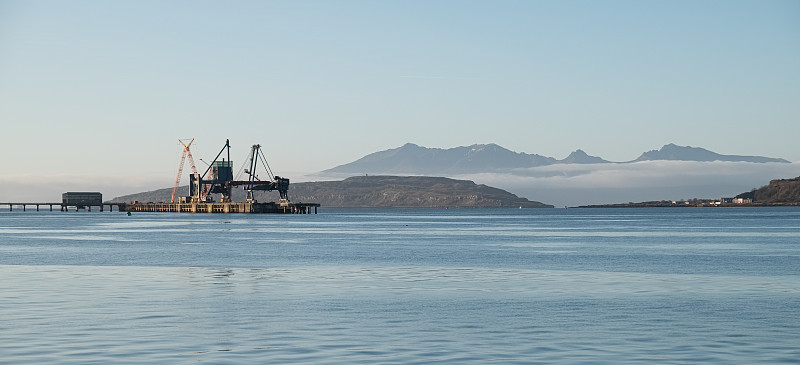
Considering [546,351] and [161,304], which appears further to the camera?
[161,304]

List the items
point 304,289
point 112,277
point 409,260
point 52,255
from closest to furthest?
point 304,289, point 112,277, point 409,260, point 52,255

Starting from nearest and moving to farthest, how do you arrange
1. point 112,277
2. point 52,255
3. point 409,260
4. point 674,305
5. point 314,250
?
point 674,305 < point 112,277 < point 409,260 < point 52,255 < point 314,250

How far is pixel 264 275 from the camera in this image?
52.1m

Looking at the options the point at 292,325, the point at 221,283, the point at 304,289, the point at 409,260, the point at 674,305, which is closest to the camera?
the point at 292,325

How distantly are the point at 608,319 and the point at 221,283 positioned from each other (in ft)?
71.4

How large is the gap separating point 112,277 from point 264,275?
7.93 m

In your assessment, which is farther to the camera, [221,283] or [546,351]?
[221,283]

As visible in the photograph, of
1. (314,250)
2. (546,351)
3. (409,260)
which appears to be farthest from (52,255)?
(546,351)

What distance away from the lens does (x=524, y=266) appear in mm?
59750

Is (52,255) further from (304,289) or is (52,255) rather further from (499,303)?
(499,303)

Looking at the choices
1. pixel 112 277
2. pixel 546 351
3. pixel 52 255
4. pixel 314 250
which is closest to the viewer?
pixel 546 351

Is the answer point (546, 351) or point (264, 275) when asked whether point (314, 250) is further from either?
point (546, 351)

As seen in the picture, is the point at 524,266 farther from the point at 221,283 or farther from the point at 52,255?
the point at 52,255

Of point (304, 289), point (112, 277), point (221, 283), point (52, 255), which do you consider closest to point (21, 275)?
point (112, 277)
